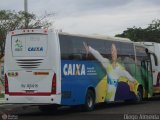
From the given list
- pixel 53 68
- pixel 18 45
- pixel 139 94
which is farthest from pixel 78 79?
pixel 139 94

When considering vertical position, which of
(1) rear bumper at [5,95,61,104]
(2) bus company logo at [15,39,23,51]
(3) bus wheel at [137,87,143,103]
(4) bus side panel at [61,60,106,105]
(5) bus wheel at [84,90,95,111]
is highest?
(2) bus company logo at [15,39,23,51]

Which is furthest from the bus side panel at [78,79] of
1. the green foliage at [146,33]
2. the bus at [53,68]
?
the green foliage at [146,33]

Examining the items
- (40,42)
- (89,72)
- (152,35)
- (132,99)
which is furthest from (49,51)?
(152,35)

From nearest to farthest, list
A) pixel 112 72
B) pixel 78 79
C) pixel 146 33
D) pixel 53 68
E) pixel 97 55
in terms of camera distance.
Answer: pixel 53 68
pixel 78 79
pixel 97 55
pixel 112 72
pixel 146 33

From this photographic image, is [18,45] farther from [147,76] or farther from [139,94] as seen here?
[147,76]

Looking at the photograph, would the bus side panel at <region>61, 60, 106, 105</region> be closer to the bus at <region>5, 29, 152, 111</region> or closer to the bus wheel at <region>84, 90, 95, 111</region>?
the bus at <region>5, 29, 152, 111</region>

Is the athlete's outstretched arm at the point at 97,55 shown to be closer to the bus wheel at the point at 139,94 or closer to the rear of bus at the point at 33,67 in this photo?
the rear of bus at the point at 33,67

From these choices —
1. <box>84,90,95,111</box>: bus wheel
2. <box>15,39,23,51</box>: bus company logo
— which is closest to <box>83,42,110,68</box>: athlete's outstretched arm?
<box>84,90,95,111</box>: bus wheel

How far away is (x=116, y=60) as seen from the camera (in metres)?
26.0

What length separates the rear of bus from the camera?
20.8 metres

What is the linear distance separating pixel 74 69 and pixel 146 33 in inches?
2360

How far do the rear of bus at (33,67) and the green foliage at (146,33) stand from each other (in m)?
57.1

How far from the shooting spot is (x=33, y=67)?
21.1 m

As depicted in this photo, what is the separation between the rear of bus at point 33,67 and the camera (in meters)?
20.8
